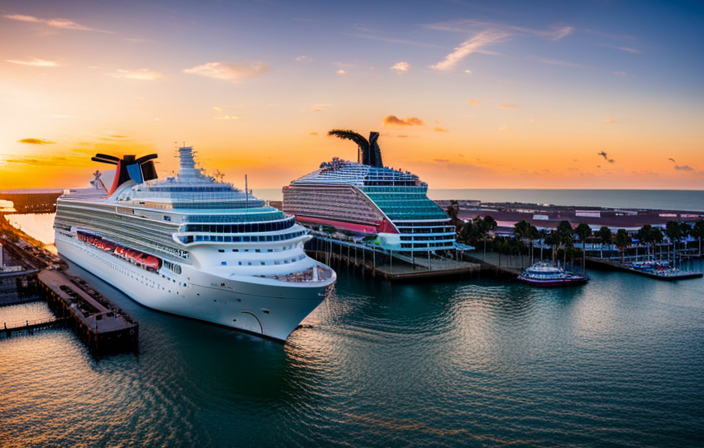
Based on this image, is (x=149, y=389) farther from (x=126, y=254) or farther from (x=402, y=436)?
(x=126, y=254)

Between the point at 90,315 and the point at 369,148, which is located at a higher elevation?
the point at 369,148

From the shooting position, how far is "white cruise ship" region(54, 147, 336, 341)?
35.9m

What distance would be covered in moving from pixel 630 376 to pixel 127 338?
36485mm

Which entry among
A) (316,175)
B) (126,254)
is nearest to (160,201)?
(126,254)

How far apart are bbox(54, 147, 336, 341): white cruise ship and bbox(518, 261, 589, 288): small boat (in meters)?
31.8

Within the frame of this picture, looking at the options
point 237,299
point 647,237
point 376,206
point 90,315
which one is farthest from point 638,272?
point 90,315

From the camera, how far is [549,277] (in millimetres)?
60219

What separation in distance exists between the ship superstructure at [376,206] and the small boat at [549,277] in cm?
1361

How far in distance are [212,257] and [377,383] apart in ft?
53.7

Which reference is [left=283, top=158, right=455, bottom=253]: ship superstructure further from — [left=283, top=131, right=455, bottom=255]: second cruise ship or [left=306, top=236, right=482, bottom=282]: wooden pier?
[left=306, top=236, right=482, bottom=282]: wooden pier

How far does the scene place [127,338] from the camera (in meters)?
36.3

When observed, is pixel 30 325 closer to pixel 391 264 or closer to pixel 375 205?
pixel 391 264

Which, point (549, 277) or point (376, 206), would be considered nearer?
point (549, 277)

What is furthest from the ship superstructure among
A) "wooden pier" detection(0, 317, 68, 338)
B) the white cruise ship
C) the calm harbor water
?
"wooden pier" detection(0, 317, 68, 338)
